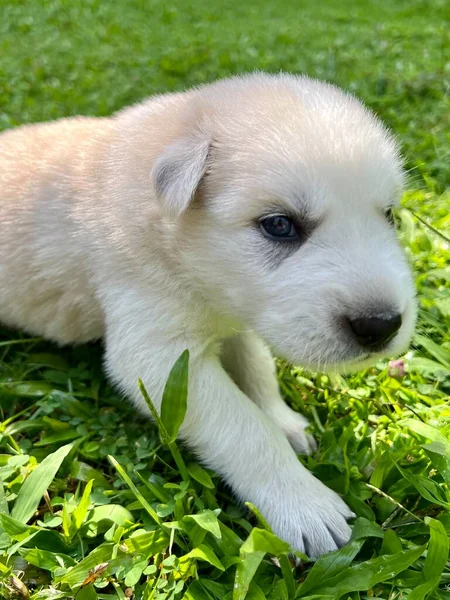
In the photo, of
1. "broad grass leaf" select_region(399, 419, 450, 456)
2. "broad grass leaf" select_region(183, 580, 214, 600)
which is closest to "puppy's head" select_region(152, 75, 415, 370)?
"broad grass leaf" select_region(399, 419, 450, 456)

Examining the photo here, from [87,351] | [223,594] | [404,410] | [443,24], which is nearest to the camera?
[223,594]

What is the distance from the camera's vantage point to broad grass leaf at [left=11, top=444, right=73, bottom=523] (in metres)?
2.27

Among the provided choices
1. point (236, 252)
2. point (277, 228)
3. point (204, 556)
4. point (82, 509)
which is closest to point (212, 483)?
point (204, 556)

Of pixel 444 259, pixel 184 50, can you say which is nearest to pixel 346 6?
pixel 184 50

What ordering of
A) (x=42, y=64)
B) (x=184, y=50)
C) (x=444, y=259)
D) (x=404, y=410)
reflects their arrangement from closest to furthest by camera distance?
(x=404, y=410)
(x=444, y=259)
(x=42, y=64)
(x=184, y=50)

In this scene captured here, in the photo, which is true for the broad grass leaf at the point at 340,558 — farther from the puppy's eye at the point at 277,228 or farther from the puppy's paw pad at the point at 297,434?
the puppy's eye at the point at 277,228

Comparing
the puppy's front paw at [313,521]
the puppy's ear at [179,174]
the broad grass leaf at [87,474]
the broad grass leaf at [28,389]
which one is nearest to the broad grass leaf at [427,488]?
the puppy's front paw at [313,521]

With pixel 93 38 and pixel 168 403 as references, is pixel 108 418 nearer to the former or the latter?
pixel 168 403

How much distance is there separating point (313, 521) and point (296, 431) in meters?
0.57

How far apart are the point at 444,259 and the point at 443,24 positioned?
7300 millimetres

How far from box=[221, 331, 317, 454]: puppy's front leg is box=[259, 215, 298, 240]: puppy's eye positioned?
81 centimetres

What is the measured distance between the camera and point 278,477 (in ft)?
7.91

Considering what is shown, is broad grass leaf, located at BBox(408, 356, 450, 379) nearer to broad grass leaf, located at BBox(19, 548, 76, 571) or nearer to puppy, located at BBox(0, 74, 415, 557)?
puppy, located at BBox(0, 74, 415, 557)

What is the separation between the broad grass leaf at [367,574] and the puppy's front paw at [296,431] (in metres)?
0.74
